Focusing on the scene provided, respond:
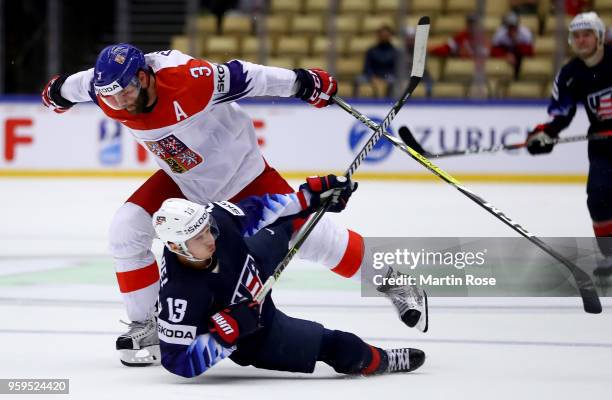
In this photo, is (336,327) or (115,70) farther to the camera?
(336,327)

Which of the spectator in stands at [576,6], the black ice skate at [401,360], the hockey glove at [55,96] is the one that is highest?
the hockey glove at [55,96]

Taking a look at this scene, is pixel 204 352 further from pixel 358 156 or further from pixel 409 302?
pixel 358 156

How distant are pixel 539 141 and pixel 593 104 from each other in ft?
1.08

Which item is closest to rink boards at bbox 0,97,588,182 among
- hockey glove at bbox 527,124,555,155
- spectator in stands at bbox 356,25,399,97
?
spectator in stands at bbox 356,25,399,97

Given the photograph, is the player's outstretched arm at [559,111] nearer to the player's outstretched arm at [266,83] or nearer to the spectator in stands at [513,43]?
the player's outstretched arm at [266,83]

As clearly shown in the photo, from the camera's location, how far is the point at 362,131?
10.4 m

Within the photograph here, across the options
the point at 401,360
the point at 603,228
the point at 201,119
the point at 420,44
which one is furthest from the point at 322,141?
the point at 401,360

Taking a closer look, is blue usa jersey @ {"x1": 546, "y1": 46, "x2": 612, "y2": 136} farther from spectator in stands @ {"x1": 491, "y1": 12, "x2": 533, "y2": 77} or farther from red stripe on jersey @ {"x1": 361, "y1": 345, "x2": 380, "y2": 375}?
spectator in stands @ {"x1": 491, "y1": 12, "x2": 533, "y2": 77}

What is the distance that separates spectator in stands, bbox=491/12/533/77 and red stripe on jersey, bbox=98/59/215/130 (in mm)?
7314

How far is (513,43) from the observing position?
11.1 m

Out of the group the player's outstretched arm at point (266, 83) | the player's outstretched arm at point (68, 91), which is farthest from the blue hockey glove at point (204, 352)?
the player's outstretched arm at point (68, 91)

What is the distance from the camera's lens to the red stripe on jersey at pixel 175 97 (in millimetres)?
4035

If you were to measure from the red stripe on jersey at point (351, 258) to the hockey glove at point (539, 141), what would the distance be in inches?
81.0

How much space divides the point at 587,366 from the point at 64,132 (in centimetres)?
773
